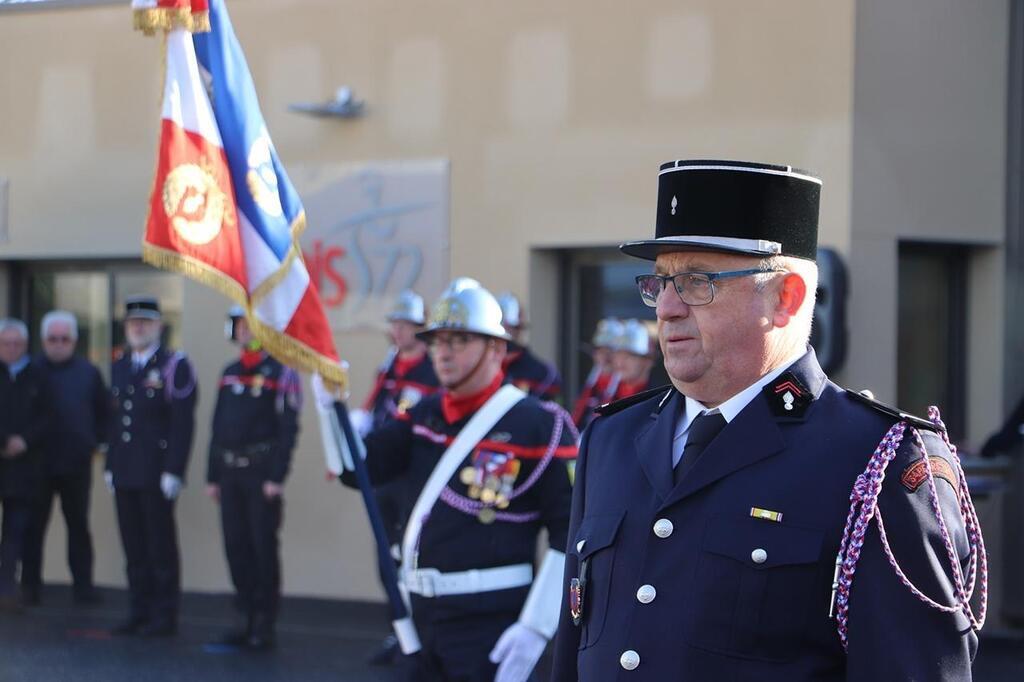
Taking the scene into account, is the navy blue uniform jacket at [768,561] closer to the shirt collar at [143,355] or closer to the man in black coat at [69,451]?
the shirt collar at [143,355]

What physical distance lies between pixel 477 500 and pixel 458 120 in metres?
5.97

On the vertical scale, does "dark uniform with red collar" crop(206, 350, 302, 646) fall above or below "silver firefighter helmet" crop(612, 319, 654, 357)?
below

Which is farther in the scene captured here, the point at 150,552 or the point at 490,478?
the point at 150,552

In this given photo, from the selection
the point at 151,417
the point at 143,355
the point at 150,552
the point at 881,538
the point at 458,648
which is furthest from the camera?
the point at 143,355

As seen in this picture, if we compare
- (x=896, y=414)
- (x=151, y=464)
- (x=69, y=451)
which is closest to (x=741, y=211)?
(x=896, y=414)

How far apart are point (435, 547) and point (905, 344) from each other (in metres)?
5.79

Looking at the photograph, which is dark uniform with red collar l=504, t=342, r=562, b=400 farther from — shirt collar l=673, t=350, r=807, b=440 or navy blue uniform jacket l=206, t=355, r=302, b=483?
shirt collar l=673, t=350, r=807, b=440

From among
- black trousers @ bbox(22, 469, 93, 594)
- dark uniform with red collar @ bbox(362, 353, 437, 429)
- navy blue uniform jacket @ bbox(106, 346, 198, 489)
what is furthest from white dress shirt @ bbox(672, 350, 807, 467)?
black trousers @ bbox(22, 469, 93, 594)

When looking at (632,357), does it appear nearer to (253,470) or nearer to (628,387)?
(628,387)

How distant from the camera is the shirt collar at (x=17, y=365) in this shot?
11410mm

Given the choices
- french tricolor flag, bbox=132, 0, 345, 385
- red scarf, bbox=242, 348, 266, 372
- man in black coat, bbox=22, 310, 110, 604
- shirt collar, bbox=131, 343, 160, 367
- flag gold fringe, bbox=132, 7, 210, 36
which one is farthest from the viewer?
man in black coat, bbox=22, 310, 110, 604

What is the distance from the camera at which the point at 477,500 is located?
200 inches

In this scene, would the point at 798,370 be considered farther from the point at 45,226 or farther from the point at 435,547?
the point at 45,226

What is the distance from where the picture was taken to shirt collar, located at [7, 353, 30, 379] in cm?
1141
